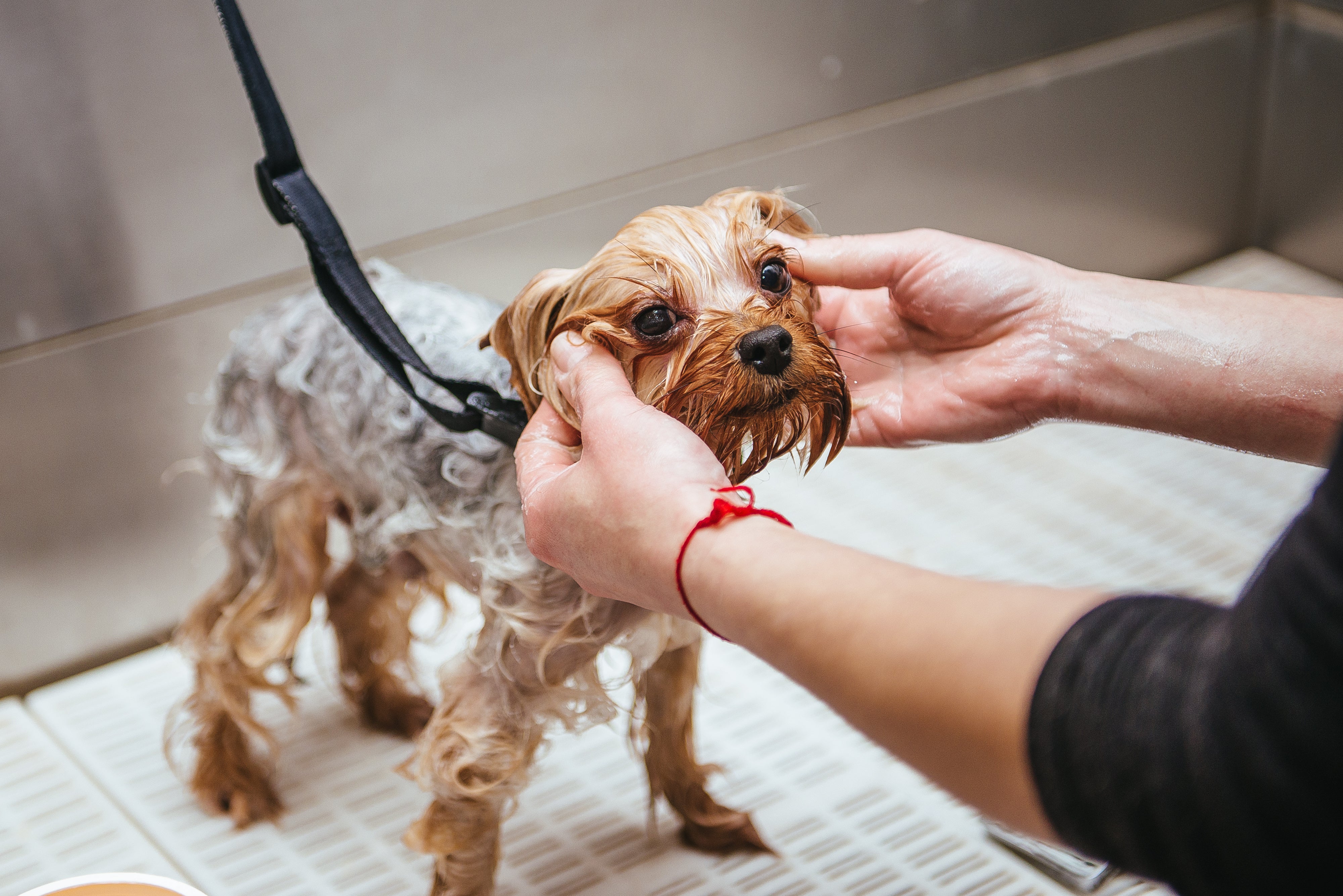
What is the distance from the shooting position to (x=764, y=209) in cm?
128

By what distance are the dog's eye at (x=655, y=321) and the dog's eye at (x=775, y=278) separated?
0.11 meters

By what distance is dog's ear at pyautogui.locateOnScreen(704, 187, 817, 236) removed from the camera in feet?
4.01

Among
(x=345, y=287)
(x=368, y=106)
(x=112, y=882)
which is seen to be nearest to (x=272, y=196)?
(x=345, y=287)

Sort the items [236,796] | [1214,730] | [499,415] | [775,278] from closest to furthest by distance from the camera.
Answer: [1214,730] → [775,278] → [499,415] → [236,796]

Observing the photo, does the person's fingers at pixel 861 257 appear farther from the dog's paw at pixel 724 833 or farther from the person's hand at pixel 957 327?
the dog's paw at pixel 724 833

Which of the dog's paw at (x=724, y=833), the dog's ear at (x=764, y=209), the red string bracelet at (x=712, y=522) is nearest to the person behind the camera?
the red string bracelet at (x=712, y=522)

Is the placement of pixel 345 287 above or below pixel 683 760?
above

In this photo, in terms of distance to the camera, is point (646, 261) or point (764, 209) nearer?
point (646, 261)

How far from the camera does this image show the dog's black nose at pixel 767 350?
3.49 feet

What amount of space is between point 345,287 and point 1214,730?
0.99 metres

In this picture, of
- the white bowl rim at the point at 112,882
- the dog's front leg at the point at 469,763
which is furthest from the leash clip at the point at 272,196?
the white bowl rim at the point at 112,882

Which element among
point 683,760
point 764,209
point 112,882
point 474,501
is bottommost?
point 683,760

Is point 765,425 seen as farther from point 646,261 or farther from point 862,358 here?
point 862,358

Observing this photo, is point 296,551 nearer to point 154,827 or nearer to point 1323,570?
point 154,827
